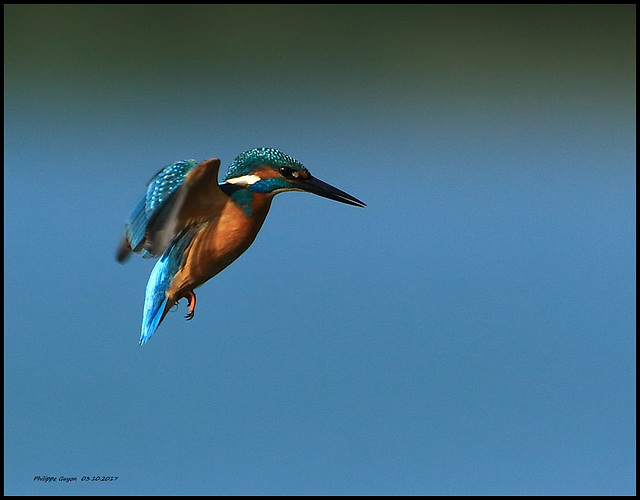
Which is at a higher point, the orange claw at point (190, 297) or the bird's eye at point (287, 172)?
the bird's eye at point (287, 172)

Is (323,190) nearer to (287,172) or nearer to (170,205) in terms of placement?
(287,172)

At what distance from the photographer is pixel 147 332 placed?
1785 mm

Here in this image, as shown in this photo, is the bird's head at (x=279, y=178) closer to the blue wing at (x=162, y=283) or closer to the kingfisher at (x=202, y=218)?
the kingfisher at (x=202, y=218)

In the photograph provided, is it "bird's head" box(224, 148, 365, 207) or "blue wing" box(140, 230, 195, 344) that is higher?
"bird's head" box(224, 148, 365, 207)

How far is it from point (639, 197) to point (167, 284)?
6208 millimetres

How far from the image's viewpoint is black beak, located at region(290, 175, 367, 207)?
1689mm

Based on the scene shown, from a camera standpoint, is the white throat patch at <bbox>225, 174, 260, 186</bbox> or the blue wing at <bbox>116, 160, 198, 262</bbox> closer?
the blue wing at <bbox>116, 160, 198, 262</bbox>

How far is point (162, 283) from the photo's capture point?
1.79m

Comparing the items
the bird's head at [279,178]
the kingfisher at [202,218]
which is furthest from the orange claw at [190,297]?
the bird's head at [279,178]

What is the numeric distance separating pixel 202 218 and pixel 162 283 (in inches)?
5.8

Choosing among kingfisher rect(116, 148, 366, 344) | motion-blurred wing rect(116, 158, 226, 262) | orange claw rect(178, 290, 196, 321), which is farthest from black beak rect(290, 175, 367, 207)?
orange claw rect(178, 290, 196, 321)

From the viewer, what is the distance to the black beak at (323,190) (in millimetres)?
1689

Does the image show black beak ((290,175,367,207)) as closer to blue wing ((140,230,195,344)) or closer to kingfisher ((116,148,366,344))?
kingfisher ((116,148,366,344))

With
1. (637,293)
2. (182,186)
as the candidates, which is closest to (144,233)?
(182,186)
